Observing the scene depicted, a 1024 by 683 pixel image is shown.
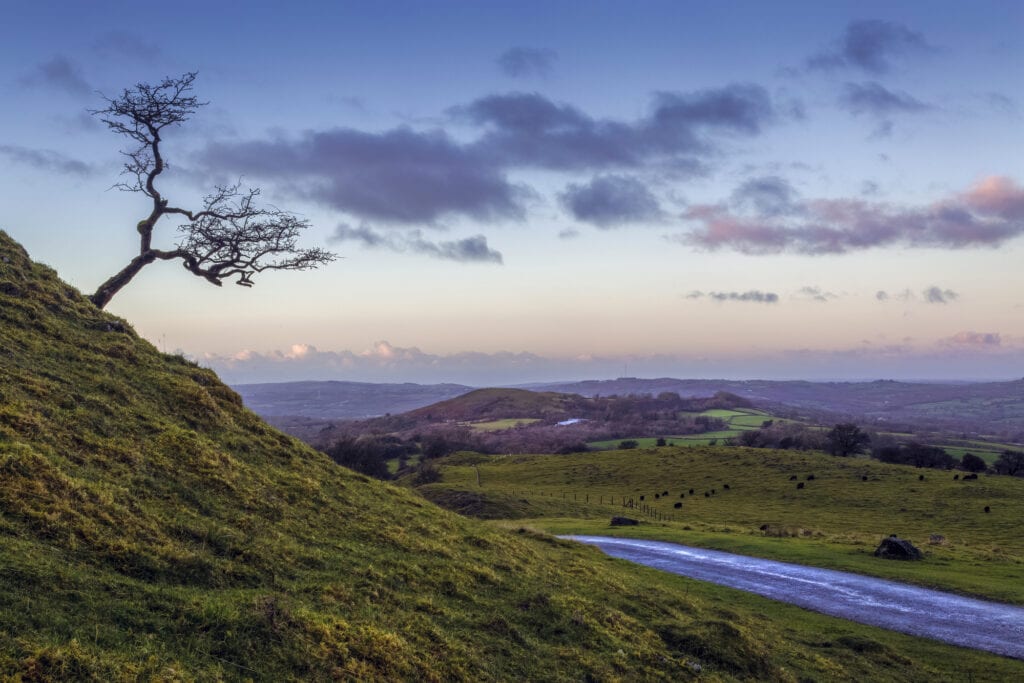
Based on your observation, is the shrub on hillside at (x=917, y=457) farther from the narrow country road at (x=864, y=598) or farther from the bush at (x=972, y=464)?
the narrow country road at (x=864, y=598)

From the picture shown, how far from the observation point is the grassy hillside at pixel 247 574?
31.4 feet

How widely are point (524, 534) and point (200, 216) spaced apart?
2489 centimetres

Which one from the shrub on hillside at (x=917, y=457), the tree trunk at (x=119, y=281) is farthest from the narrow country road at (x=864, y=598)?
the shrub on hillside at (x=917, y=457)

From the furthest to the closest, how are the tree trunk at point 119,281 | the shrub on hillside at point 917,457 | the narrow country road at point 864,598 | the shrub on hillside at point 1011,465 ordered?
the shrub on hillside at point 917,457 < the shrub on hillside at point 1011,465 < the tree trunk at point 119,281 < the narrow country road at point 864,598

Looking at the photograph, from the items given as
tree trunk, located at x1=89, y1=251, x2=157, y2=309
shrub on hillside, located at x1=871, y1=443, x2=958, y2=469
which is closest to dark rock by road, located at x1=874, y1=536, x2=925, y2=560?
tree trunk, located at x1=89, y1=251, x2=157, y2=309

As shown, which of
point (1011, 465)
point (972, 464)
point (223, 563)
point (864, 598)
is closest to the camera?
point (223, 563)

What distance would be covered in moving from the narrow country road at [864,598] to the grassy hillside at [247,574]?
2.06 m

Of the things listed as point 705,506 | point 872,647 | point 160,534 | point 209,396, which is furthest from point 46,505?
point 705,506

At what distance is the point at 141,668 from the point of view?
26.6 ft

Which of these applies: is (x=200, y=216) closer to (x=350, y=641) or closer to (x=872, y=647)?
(x=350, y=641)

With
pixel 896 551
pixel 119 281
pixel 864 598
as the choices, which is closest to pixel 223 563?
pixel 119 281

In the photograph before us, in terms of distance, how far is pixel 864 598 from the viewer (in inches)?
1145

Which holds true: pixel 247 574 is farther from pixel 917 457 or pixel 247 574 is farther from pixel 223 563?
pixel 917 457

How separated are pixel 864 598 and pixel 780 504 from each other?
178ft
